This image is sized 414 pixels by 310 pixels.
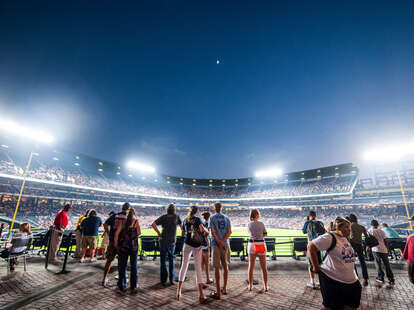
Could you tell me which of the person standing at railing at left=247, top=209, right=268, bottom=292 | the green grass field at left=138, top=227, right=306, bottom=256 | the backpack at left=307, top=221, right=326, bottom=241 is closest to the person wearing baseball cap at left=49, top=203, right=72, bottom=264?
the person standing at railing at left=247, top=209, right=268, bottom=292

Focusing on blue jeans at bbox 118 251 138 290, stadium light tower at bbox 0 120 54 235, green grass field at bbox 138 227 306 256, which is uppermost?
stadium light tower at bbox 0 120 54 235

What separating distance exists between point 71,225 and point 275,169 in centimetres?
5304

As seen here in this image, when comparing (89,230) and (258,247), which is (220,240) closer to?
(258,247)

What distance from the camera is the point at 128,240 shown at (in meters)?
4.68

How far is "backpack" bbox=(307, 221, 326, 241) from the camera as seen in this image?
17.4 ft

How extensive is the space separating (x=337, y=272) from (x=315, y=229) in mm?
3428

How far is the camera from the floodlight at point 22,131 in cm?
2717

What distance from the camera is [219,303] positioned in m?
3.90

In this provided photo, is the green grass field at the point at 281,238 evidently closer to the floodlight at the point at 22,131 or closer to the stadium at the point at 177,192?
the stadium at the point at 177,192

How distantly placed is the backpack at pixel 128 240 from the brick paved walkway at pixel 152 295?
38.7 inches

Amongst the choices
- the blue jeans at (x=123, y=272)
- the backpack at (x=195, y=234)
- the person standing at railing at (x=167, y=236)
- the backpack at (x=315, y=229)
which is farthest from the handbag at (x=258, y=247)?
the blue jeans at (x=123, y=272)

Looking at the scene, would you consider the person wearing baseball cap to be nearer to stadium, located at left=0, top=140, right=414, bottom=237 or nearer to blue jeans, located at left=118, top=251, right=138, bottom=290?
blue jeans, located at left=118, top=251, right=138, bottom=290

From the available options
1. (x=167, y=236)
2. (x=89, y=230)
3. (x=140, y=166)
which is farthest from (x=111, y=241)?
(x=140, y=166)

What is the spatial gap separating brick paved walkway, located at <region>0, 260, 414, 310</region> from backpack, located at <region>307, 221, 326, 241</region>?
1401 millimetres
